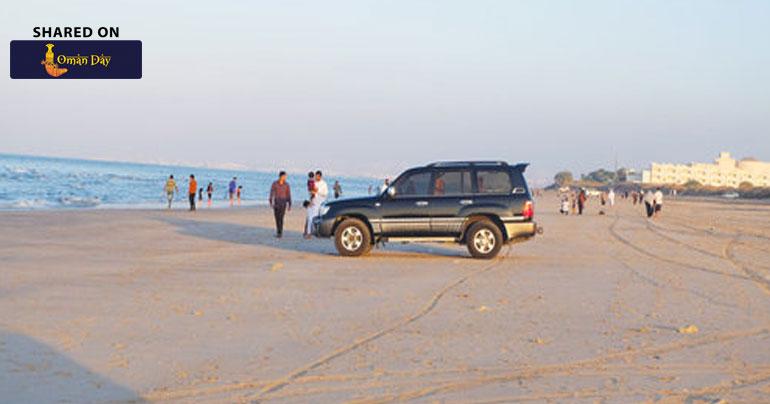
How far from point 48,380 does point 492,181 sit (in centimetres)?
1233

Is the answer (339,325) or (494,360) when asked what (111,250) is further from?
(494,360)

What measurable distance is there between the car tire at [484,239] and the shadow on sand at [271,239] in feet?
2.74

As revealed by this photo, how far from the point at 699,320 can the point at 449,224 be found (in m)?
8.13

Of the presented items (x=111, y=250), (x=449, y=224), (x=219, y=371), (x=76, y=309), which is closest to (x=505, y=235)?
(x=449, y=224)

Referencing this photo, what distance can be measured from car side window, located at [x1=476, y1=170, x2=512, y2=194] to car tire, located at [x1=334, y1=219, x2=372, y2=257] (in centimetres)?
233

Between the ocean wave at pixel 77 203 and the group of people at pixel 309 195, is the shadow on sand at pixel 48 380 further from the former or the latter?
the ocean wave at pixel 77 203

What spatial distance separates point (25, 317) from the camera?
9539mm

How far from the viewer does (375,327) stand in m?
9.44

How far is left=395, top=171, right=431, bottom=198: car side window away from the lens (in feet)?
59.8

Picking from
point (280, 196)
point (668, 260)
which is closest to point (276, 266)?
point (280, 196)

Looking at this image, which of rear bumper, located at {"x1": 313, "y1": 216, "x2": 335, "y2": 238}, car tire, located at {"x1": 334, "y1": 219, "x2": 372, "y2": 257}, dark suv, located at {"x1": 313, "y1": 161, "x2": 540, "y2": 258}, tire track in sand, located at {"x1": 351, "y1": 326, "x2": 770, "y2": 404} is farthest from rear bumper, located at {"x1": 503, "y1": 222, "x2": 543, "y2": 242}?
tire track in sand, located at {"x1": 351, "y1": 326, "x2": 770, "y2": 404}

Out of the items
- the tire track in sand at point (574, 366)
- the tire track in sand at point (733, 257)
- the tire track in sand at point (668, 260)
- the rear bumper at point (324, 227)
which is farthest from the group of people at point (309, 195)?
the tire track in sand at point (574, 366)

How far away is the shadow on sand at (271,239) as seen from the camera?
64.8ft

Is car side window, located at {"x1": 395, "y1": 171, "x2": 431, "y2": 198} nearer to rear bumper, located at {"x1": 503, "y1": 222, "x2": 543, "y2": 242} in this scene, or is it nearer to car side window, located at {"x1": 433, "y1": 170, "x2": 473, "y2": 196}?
car side window, located at {"x1": 433, "y1": 170, "x2": 473, "y2": 196}
